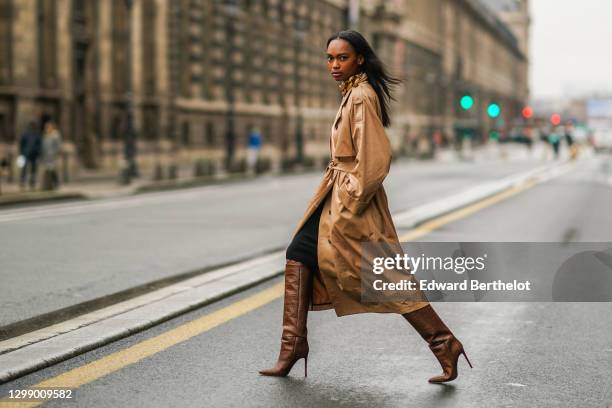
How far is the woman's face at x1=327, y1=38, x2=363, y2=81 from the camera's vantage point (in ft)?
18.9

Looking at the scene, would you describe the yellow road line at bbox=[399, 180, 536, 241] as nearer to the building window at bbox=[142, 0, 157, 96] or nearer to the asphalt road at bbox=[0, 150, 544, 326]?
the asphalt road at bbox=[0, 150, 544, 326]

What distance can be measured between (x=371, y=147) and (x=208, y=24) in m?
43.9

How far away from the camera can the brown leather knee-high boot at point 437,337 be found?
572cm

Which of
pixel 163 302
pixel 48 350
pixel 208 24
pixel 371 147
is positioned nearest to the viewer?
pixel 371 147

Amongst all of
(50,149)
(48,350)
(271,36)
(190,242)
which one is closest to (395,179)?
(50,149)

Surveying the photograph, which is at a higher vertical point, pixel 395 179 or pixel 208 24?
pixel 208 24

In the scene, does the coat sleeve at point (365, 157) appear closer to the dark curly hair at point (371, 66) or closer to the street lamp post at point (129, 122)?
the dark curly hair at point (371, 66)

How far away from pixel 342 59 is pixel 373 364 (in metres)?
1.83

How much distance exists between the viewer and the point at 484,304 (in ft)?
29.2

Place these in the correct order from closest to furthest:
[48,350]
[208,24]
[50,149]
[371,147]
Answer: [371,147] → [48,350] → [50,149] → [208,24]

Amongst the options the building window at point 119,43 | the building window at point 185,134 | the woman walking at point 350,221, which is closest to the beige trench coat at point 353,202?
the woman walking at point 350,221

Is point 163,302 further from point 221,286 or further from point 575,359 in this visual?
point 575,359

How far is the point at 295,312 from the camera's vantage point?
584 centimetres

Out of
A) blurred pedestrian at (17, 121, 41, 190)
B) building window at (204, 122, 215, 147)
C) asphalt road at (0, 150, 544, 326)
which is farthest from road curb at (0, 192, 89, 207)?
A: building window at (204, 122, 215, 147)
